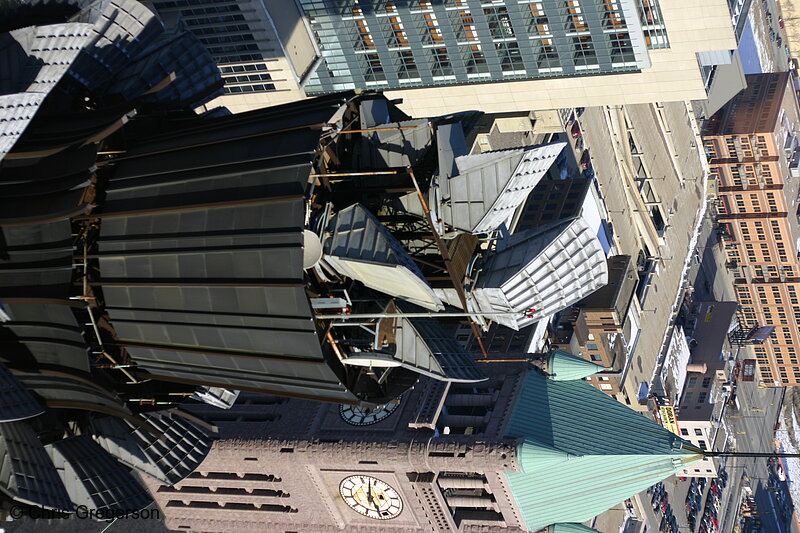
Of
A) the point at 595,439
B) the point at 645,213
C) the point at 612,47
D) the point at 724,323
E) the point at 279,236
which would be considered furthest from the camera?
the point at 724,323

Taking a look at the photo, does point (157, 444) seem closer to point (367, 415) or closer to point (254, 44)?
point (367, 415)

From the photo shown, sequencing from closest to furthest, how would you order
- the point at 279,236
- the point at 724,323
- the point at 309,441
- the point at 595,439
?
1. the point at 279,236
2. the point at 595,439
3. the point at 309,441
4. the point at 724,323

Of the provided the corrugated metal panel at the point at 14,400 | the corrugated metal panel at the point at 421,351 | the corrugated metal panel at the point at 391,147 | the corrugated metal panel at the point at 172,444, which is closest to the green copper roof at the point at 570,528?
the corrugated metal panel at the point at 172,444

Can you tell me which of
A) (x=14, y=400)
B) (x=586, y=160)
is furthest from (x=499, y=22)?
(x=14, y=400)

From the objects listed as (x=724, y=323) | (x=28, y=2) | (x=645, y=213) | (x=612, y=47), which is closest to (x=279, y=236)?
(x=28, y=2)

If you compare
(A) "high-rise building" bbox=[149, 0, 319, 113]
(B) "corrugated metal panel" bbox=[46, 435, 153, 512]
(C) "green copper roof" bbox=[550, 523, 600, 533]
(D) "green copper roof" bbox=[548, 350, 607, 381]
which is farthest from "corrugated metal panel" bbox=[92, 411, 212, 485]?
(A) "high-rise building" bbox=[149, 0, 319, 113]

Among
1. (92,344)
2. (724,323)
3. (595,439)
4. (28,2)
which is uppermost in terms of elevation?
(28,2)

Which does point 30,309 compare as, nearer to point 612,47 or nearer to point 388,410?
point 388,410
